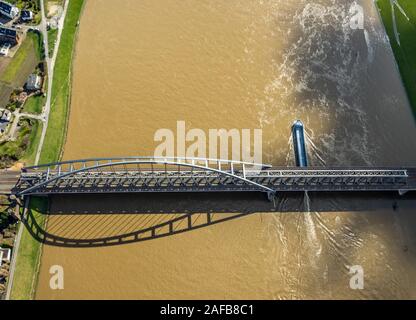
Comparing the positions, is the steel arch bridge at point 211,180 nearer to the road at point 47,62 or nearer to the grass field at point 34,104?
the road at point 47,62

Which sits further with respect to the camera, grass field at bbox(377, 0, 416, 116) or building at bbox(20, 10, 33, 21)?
building at bbox(20, 10, 33, 21)

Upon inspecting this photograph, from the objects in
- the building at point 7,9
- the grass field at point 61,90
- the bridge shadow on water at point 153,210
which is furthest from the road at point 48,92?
the building at point 7,9

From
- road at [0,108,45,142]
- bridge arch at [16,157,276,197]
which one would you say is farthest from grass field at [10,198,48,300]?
road at [0,108,45,142]

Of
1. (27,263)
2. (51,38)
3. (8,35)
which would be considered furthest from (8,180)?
(8,35)

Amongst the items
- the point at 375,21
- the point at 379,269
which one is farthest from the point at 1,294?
the point at 375,21

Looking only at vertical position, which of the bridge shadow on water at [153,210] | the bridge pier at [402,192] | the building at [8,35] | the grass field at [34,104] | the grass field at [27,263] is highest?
the building at [8,35]

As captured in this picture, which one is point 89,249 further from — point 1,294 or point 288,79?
point 288,79

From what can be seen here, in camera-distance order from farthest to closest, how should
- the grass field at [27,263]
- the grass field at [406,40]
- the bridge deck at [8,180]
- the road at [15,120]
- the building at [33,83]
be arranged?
the grass field at [406,40], the building at [33,83], the road at [15,120], the bridge deck at [8,180], the grass field at [27,263]

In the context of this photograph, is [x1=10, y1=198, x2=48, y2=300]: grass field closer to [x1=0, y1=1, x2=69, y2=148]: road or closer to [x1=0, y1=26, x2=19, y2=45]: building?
[x1=0, y1=1, x2=69, y2=148]: road
